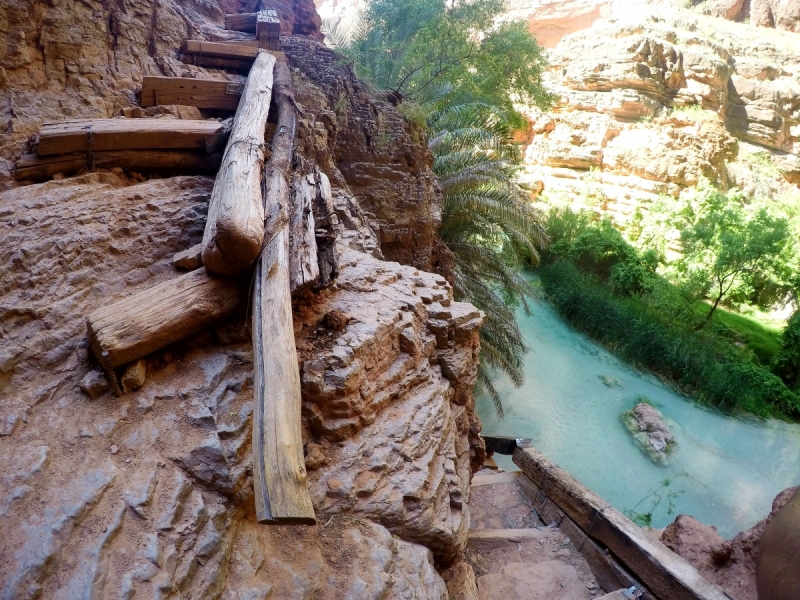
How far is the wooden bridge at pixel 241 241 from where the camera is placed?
1938 mm

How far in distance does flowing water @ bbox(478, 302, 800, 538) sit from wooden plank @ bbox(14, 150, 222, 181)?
25.9 ft

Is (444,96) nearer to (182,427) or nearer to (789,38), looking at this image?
(182,427)

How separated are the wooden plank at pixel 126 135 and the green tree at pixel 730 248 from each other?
12582 millimetres

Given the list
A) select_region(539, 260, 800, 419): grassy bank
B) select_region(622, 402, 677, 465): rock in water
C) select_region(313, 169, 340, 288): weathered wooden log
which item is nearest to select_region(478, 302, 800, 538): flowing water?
select_region(622, 402, 677, 465): rock in water

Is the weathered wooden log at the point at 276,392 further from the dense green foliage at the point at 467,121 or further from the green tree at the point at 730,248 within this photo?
the green tree at the point at 730,248

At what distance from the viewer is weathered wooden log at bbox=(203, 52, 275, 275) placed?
248 cm

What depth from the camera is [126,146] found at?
11.9ft

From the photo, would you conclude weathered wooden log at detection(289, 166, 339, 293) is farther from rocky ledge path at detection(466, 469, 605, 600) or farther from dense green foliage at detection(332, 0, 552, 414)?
dense green foliage at detection(332, 0, 552, 414)

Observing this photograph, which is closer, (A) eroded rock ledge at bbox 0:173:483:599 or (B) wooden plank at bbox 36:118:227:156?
(A) eroded rock ledge at bbox 0:173:483:599

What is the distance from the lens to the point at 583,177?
19.0 meters

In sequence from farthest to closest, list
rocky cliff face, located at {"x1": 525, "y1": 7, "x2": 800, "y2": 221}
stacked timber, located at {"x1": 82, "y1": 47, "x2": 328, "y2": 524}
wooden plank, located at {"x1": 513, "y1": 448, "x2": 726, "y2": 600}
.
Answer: rocky cliff face, located at {"x1": 525, "y1": 7, "x2": 800, "y2": 221}
wooden plank, located at {"x1": 513, "y1": 448, "x2": 726, "y2": 600}
stacked timber, located at {"x1": 82, "y1": 47, "x2": 328, "y2": 524}

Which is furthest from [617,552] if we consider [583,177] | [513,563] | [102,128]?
[583,177]

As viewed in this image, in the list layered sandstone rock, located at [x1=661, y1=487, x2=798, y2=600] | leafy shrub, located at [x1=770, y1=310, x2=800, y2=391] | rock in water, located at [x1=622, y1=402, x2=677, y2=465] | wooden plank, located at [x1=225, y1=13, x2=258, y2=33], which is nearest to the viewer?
layered sandstone rock, located at [x1=661, y1=487, x2=798, y2=600]

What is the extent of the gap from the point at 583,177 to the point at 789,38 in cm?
1160
